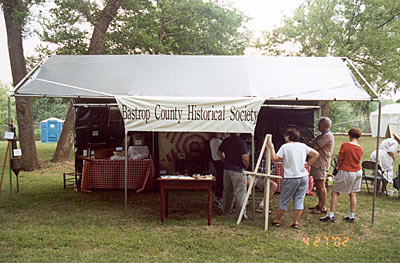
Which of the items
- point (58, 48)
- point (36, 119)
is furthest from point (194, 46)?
point (36, 119)

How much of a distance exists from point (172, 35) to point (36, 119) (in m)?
38.7

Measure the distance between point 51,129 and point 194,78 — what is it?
91.7 feet

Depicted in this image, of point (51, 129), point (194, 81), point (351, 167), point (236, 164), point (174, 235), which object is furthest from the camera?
point (51, 129)

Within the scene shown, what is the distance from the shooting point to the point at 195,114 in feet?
17.9

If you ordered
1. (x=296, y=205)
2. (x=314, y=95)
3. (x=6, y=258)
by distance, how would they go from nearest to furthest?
(x=6, y=258) < (x=296, y=205) < (x=314, y=95)

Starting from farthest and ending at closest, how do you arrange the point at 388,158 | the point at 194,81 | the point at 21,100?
the point at 21,100 < the point at 388,158 < the point at 194,81

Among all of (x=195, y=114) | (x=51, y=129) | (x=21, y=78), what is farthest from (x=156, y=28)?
(x=51, y=129)

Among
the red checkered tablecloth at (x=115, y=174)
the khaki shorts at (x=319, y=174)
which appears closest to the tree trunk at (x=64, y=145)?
the red checkered tablecloth at (x=115, y=174)

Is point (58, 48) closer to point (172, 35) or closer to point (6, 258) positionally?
point (172, 35)

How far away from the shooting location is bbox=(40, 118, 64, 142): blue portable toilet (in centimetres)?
3091

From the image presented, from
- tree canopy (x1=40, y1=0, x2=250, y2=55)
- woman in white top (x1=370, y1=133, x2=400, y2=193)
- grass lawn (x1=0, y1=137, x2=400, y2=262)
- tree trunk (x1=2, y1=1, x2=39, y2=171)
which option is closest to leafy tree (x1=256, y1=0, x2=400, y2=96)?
tree canopy (x1=40, y1=0, x2=250, y2=55)

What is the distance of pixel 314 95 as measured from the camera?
579 centimetres
